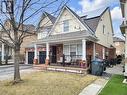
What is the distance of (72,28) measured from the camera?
977 inches

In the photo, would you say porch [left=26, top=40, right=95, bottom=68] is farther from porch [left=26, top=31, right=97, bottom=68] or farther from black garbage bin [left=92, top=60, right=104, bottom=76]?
black garbage bin [left=92, top=60, right=104, bottom=76]

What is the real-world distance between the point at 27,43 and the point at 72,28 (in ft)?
54.2

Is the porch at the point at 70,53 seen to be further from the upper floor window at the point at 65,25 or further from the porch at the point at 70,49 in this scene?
the upper floor window at the point at 65,25

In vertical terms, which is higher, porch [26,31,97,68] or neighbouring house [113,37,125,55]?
neighbouring house [113,37,125,55]

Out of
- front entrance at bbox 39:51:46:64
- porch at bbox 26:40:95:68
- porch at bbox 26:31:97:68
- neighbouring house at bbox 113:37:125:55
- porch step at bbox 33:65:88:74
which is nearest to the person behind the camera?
porch step at bbox 33:65:88:74

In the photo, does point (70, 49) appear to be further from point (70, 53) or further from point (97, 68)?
point (97, 68)

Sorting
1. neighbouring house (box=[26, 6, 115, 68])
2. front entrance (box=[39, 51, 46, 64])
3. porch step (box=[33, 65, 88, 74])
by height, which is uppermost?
neighbouring house (box=[26, 6, 115, 68])

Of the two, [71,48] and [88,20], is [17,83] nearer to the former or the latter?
[71,48]

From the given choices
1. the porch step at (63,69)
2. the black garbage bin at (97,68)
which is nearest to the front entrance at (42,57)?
the porch step at (63,69)

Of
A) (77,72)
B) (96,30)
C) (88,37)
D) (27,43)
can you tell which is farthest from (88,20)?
(27,43)

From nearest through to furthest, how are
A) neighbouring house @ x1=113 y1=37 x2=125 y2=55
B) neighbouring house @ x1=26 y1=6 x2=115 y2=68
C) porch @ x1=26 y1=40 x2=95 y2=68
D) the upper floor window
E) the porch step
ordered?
the porch step
porch @ x1=26 y1=40 x2=95 y2=68
neighbouring house @ x1=26 y1=6 x2=115 y2=68
the upper floor window
neighbouring house @ x1=113 y1=37 x2=125 y2=55

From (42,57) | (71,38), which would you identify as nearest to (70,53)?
(71,38)

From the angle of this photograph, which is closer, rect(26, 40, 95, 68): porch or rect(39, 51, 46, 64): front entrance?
rect(26, 40, 95, 68): porch

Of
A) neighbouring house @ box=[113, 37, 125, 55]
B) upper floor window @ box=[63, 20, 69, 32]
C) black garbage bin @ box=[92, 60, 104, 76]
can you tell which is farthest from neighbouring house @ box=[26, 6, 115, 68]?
neighbouring house @ box=[113, 37, 125, 55]
